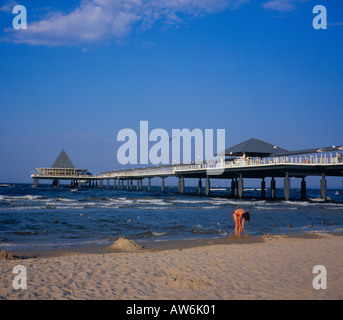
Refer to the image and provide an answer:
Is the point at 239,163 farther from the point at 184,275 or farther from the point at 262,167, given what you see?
the point at 184,275

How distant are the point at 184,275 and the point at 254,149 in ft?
128

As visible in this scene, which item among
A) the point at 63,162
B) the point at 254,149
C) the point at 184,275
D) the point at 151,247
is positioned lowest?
the point at 151,247

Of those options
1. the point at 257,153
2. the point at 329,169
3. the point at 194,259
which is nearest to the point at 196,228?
the point at 194,259

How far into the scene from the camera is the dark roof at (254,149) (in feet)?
143

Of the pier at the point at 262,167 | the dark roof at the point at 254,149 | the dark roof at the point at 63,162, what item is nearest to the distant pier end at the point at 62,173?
the dark roof at the point at 63,162

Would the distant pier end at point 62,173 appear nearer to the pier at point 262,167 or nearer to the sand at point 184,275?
the pier at point 262,167

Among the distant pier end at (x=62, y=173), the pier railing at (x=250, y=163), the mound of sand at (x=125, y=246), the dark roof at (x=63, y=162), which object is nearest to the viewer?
the mound of sand at (x=125, y=246)

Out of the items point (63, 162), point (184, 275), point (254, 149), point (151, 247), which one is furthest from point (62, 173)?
point (184, 275)

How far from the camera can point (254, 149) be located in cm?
4441

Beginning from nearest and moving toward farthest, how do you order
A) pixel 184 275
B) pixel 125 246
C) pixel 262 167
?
pixel 184 275 < pixel 125 246 < pixel 262 167

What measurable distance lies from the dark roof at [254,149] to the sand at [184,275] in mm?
34602

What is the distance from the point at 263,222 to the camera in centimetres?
1908
